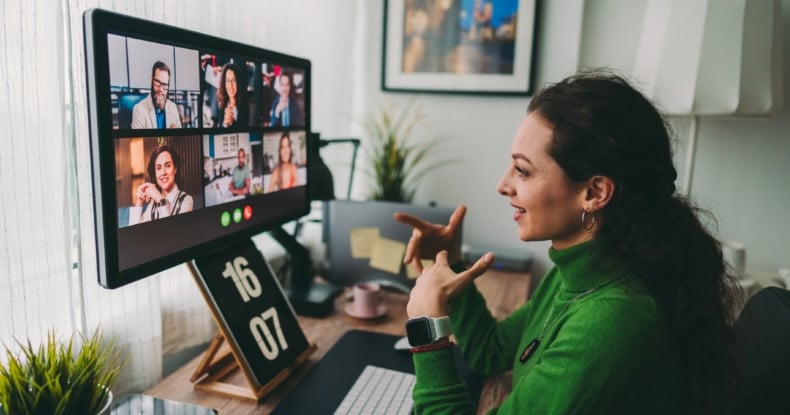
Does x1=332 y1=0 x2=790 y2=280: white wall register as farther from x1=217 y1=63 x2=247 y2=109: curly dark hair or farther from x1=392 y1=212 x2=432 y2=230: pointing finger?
x1=217 y1=63 x2=247 y2=109: curly dark hair

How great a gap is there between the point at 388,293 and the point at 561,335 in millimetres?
900

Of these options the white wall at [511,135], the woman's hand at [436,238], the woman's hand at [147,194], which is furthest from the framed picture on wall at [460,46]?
the woman's hand at [147,194]

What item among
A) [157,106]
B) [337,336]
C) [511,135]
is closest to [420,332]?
[337,336]

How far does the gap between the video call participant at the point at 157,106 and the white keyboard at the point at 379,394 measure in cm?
60

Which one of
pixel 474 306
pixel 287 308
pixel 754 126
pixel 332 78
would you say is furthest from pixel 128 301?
pixel 754 126

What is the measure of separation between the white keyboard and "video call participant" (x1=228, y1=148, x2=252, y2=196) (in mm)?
460

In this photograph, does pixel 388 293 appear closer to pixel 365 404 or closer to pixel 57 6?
pixel 365 404

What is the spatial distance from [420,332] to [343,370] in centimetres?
31

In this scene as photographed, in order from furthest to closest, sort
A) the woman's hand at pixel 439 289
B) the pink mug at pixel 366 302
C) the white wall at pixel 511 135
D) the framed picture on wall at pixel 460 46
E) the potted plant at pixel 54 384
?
the framed picture on wall at pixel 460 46 → the white wall at pixel 511 135 → the pink mug at pixel 366 302 → the woman's hand at pixel 439 289 → the potted plant at pixel 54 384

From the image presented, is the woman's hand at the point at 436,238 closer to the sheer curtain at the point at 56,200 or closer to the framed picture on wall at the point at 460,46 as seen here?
the sheer curtain at the point at 56,200

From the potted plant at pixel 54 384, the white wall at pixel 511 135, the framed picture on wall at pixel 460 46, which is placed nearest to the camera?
the potted plant at pixel 54 384

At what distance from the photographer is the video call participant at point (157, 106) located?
2.71ft

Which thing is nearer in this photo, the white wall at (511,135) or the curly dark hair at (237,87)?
the curly dark hair at (237,87)

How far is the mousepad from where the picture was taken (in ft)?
3.36
